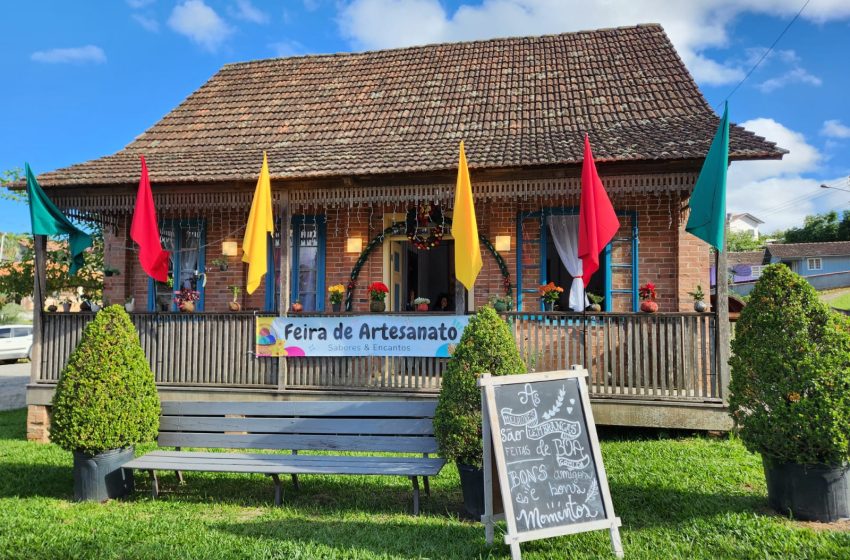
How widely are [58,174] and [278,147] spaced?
3294mm

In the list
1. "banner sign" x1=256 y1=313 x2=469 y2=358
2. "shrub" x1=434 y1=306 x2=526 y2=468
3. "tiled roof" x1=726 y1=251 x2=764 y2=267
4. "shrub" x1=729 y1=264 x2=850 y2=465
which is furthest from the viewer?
"tiled roof" x1=726 y1=251 x2=764 y2=267

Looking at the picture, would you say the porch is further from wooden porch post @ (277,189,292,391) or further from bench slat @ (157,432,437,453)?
bench slat @ (157,432,437,453)

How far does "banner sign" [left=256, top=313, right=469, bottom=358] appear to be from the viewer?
7219 millimetres

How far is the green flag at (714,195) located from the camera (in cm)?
586

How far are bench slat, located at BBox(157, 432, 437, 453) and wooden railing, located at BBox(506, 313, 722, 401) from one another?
248 centimetres

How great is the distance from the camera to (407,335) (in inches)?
287

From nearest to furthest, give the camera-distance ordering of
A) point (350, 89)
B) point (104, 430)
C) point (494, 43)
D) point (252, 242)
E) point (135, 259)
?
point (104, 430) → point (252, 242) → point (135, 259) → point (350, 89) → point (494, 43)

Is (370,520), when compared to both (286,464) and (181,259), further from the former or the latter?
(181,259)

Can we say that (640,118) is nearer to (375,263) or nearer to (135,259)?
(375,263)

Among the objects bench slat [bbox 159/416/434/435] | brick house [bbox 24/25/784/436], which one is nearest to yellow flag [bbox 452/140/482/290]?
brick house [bbox 24/25/784/436]

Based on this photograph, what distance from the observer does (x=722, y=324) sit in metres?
6.49

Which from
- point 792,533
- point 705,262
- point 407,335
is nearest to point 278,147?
point 407,335

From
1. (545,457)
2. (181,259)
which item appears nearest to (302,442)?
(545,457)

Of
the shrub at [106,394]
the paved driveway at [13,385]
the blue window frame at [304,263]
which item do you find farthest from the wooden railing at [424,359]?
the paved driveway at [13,385]
